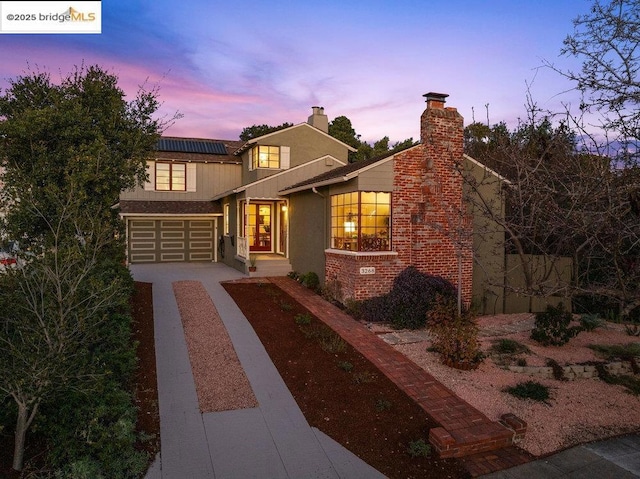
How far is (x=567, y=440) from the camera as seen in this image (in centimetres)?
559

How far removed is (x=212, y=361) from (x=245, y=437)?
106 inches

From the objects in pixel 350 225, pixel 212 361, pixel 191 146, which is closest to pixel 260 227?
pixel 191 146

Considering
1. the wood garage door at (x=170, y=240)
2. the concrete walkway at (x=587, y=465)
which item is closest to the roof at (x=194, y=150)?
the wood garage door at (x=170, y=240)

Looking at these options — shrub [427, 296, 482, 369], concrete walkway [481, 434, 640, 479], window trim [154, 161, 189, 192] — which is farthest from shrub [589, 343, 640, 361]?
window trim [154, 161, 189, 192]

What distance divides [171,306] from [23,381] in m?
7.18

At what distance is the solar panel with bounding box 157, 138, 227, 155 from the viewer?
21.8m

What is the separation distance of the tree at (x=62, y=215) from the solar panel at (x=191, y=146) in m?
12.2

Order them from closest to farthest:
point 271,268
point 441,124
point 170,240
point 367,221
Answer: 1. point 367,221
2. point 441,124
3. point 271,268
4. point 170,240

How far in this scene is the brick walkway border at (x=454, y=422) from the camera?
201 inches

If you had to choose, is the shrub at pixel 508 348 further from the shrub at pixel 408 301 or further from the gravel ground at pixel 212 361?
the gravel ground at pixel 212 361

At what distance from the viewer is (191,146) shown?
22.4m

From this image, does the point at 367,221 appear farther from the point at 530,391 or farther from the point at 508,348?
the point at 530,391

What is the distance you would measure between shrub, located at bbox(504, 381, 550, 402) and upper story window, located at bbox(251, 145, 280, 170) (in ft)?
50.6

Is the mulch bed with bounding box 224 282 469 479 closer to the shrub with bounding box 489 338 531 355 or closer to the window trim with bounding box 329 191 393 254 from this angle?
the window trim with bounding box 329 191 393 254
